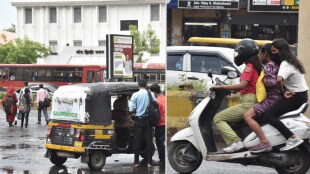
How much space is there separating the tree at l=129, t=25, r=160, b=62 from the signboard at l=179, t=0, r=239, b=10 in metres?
46.4

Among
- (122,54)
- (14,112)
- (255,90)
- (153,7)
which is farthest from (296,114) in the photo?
(153,7)

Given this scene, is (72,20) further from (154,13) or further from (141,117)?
(141,117)

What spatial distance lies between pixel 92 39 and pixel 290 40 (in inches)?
2269

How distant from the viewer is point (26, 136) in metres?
17.7

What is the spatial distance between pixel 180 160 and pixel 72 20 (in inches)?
2223

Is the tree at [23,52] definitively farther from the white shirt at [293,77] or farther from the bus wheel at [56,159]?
the white shirt at [293,77]

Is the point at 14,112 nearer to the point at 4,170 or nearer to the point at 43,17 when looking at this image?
the point at 4,170

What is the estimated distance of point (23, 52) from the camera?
5659 centimetres

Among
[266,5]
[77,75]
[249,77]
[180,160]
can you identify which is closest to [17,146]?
[180,160]

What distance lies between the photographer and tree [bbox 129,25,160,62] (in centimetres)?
5181

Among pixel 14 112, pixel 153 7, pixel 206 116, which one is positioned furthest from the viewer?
pixel 153 7

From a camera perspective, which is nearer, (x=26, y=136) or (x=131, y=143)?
(x=131, y=143)

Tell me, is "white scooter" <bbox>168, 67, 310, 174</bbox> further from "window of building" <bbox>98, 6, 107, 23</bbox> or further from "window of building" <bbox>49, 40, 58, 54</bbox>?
"window of building" <bbox>49, 40, 58, 54</bbox>

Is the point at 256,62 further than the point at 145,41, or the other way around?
the point at 145,41
